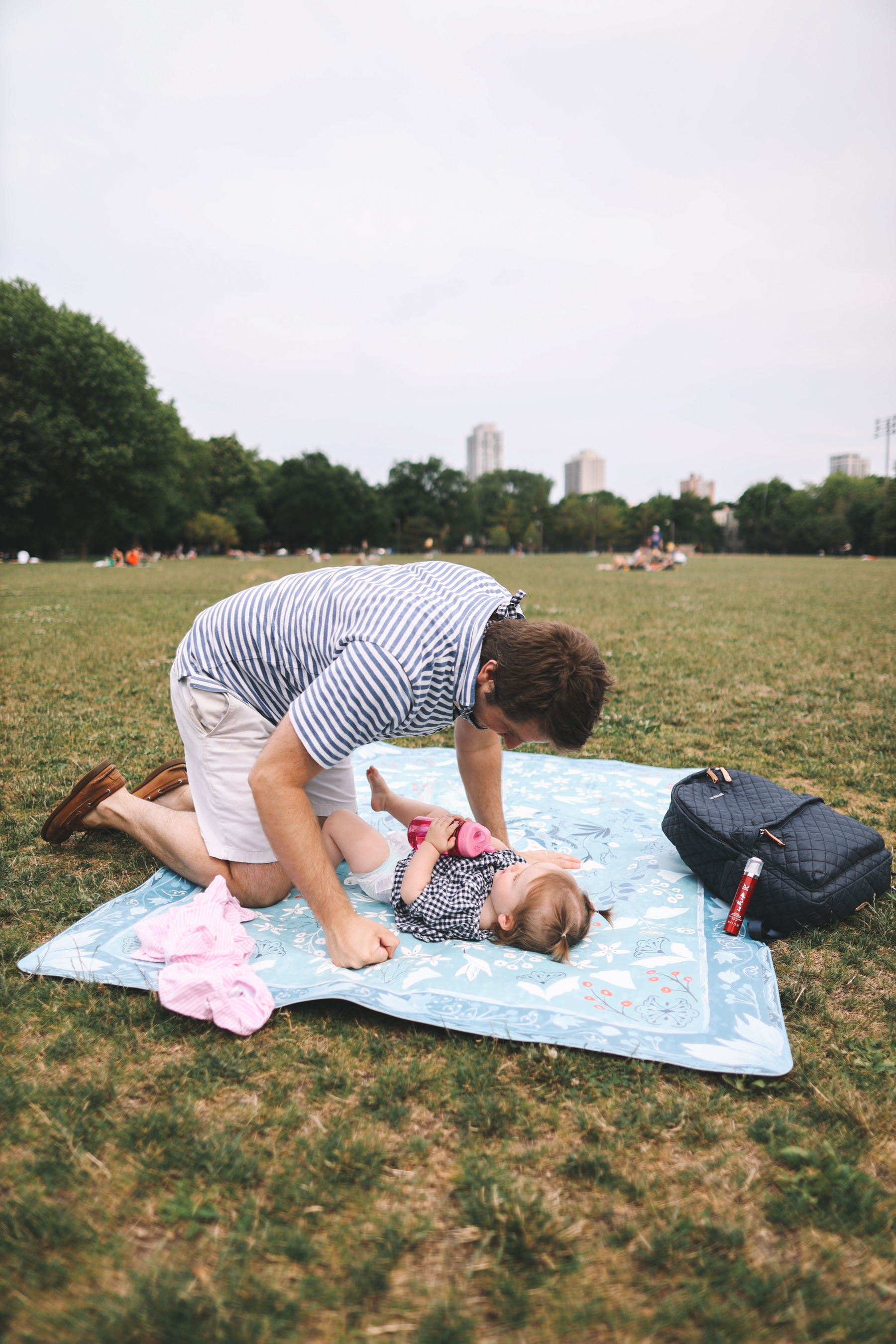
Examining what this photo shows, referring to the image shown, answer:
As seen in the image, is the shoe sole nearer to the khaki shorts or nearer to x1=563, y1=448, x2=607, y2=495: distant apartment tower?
the khaki shorts

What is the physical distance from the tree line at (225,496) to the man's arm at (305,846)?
44046 mm

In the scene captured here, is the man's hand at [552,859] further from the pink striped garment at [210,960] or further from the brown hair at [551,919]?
the pink striped garment at [210,960]

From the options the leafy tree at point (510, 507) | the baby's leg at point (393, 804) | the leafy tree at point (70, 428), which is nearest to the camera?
the baby's leg at point (393, 804)

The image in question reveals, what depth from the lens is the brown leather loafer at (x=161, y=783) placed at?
395 cm

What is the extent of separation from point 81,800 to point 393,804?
4.97ft

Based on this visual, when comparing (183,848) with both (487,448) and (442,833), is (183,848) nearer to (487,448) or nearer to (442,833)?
(442,833)

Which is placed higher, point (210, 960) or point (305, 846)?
point (305, 846)

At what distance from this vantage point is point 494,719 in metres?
2.74

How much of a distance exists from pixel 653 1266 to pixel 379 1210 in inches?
24.4

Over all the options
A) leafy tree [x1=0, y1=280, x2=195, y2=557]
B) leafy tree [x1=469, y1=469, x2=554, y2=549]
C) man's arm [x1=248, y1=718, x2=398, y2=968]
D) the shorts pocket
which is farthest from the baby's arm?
leafy tree [x1=469, y1=469, x2=554, y2=549]

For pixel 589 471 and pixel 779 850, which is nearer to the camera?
pixel 779 850

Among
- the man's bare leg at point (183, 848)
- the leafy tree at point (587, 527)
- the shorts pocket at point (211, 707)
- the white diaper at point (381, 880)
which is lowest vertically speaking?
the white diaper at point (381, 880)

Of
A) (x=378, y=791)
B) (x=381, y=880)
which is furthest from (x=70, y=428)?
(x=381, y=880)

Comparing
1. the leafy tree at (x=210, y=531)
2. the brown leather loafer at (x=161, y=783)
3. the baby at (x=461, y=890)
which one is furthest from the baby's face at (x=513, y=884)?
the leafy tree at (x=210, y=531)
